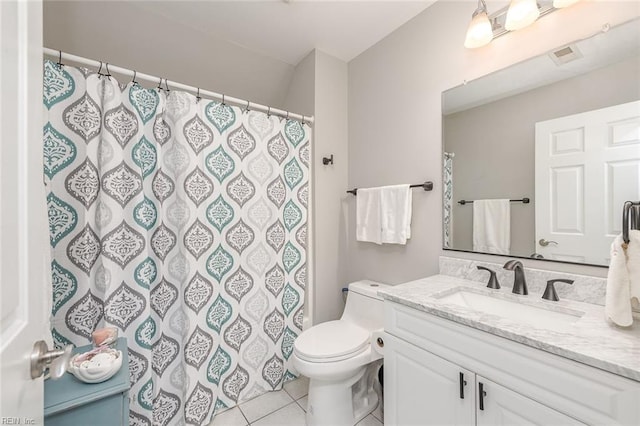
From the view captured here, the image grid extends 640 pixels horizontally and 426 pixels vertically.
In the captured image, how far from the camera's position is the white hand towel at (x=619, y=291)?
0.81 m

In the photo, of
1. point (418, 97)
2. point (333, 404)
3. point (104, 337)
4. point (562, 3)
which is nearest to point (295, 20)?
point (418, 97)

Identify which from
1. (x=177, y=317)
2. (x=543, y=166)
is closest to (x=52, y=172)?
(x=177, y=317)

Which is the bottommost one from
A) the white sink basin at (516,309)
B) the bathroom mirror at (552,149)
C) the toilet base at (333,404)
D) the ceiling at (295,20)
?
the toilet base at (333,404)

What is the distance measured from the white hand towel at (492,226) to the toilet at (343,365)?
0.66 metres

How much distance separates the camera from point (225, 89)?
220 centimetres

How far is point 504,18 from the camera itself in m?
1.29

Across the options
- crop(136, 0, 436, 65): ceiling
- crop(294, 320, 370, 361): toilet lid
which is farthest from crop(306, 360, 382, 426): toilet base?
crop(136, 0, 436, 65): ceiling

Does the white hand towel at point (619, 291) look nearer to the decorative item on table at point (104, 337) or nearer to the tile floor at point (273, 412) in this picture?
the tile floor at point (273, 412)

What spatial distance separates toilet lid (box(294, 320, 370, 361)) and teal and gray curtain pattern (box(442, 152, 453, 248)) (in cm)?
73

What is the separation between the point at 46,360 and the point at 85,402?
0.48m

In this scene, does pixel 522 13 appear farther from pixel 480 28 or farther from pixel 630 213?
pixel 630 213

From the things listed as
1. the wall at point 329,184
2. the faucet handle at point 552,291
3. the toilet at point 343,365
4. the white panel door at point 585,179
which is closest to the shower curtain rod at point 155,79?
the wall at point 329,184

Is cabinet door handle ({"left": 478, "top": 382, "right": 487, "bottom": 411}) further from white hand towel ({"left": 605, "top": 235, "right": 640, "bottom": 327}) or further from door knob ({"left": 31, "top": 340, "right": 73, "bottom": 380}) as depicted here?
door knob ({"left": 31, "top": 340, "right": 73, "bottom": 380})

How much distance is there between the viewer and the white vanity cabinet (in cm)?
68
